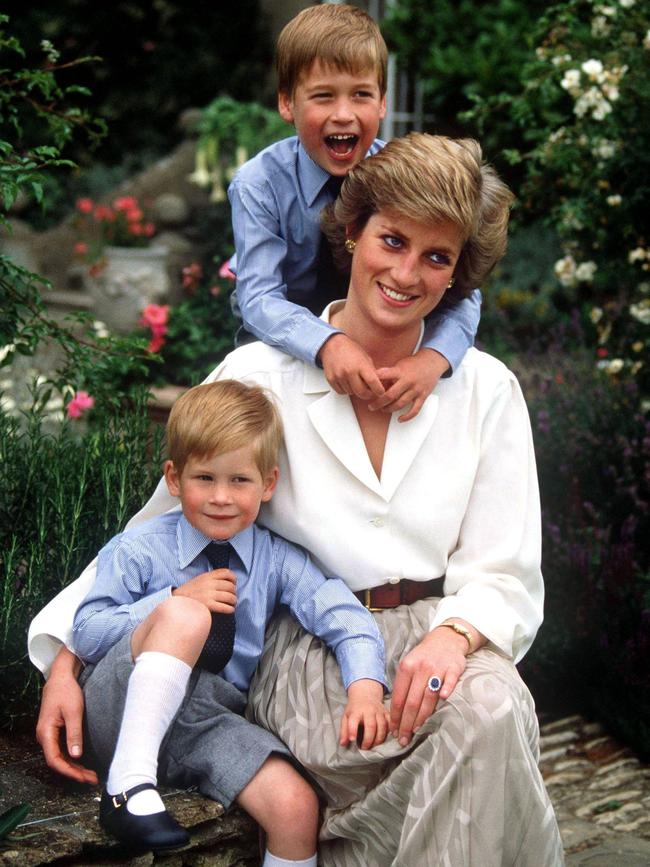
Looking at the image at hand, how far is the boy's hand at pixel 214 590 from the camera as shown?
2336mm

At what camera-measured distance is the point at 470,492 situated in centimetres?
260

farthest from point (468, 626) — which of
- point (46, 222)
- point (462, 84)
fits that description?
point (46, 222)

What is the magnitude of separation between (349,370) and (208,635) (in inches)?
25.0

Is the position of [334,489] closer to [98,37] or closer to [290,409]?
[290,409]

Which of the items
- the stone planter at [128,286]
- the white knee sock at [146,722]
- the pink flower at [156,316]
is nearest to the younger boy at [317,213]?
the white knee sock at [146,722]

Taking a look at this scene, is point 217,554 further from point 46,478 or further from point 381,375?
point 46,478

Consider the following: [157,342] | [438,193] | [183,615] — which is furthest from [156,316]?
[183,615]

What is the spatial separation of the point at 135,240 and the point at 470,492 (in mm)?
5128

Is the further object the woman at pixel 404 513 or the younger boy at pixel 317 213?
the younger boy at pixel 317 213

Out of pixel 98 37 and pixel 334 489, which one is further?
pixel 98 37

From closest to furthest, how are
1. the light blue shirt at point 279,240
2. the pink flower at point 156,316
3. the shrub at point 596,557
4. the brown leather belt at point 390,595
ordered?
1. the brown leather belt at point 390,595
2. the light blue shirt at point 279,240
3. the shrub at point 596,557
4. the pink flower at point 156,316

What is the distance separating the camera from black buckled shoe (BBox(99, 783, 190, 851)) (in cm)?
216

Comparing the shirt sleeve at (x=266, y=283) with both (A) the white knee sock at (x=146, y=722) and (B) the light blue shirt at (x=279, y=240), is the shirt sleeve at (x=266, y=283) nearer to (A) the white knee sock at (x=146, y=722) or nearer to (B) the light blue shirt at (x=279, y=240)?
(B) the light blue shirt at (x=279, y=240)

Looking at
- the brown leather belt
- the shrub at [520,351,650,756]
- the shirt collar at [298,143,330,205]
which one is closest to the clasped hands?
the brown leather belt
